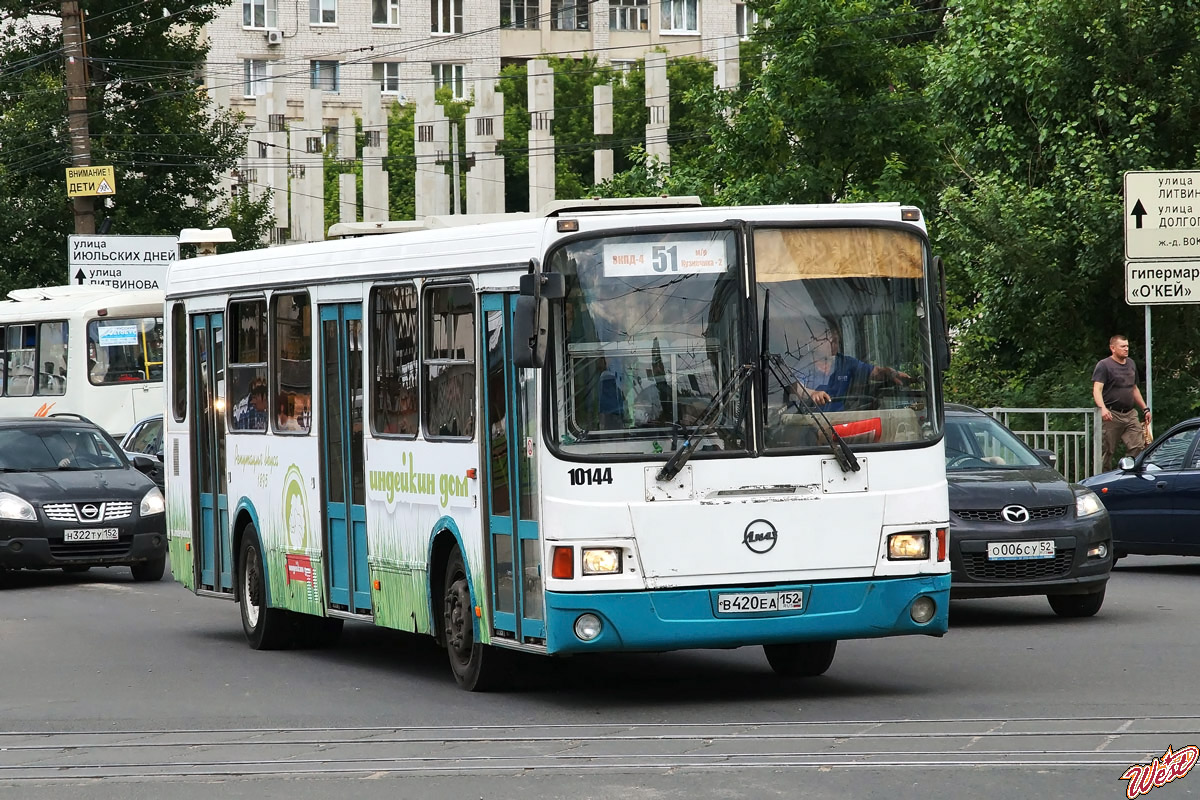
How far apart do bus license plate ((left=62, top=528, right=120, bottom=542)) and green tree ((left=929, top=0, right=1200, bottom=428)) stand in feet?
38.5

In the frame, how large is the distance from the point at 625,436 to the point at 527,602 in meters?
1.06

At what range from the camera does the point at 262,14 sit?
9812cm

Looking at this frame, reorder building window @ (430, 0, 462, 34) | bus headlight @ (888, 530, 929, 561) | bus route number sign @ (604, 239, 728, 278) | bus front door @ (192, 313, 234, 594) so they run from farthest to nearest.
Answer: building window @ (430, 0, 462, 34), bus front door @ (192, 313, 234, 594), bus headlight @ (888, 530, 929, 561), bus route number sign @ (604, 239, 728, 278)

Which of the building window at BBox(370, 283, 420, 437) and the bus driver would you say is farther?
the building window at BBox(370, 283, 420, 437)

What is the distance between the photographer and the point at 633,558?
34.8ft

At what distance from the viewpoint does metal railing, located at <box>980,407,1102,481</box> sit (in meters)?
25.7

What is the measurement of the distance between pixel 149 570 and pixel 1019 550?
404 inches

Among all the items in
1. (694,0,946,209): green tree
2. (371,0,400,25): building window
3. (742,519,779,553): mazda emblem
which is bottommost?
(742,519,779,553): mazda emblem

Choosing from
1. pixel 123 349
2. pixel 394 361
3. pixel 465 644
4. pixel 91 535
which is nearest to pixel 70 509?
pixel 91 535

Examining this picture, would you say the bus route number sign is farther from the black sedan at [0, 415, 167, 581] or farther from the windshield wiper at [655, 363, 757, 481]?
the black sedan at [0, 415, 167, 581]

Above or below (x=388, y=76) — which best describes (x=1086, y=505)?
below

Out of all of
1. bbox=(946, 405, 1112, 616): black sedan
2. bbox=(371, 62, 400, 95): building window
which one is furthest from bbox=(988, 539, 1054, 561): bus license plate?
bbox=(371, 62, 400, 95): building window

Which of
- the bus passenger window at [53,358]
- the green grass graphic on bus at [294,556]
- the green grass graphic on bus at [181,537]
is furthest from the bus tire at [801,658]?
the bus passenger window at [53,358]

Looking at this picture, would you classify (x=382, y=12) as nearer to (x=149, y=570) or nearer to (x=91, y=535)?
(x=149, y=570)
